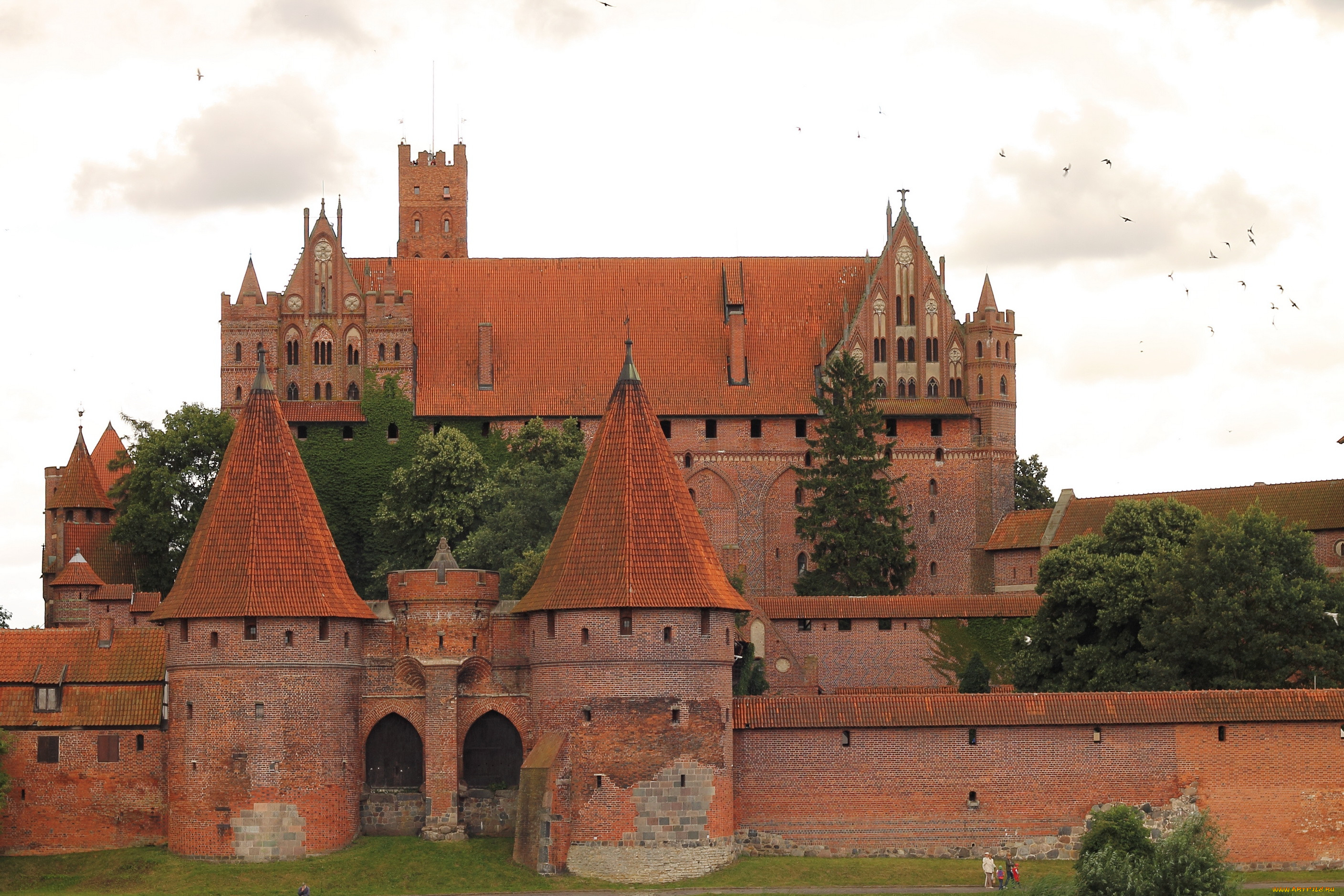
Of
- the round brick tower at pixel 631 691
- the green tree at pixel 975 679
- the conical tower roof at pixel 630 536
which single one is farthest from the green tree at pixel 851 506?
the round brick tower at pixel 631 691

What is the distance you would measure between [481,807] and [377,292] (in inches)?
1204

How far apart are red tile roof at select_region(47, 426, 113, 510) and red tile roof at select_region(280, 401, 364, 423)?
6.78m

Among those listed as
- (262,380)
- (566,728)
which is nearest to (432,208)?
(262,380)

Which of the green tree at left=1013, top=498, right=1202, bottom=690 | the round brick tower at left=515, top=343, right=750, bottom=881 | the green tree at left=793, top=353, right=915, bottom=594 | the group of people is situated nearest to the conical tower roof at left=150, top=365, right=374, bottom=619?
the round brick tower at left=515, top=343, right=750, bottom=881

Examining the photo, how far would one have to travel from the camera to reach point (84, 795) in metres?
45.8

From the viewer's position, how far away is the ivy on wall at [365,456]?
2751 inches

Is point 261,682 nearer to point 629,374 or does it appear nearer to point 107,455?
point 629,374

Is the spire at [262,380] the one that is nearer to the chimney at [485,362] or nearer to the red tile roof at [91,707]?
the red tile roof at [91,707]

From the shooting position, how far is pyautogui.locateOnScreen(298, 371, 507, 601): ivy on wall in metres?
69.9

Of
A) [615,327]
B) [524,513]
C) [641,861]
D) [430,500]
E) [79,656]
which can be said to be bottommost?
[641,861]

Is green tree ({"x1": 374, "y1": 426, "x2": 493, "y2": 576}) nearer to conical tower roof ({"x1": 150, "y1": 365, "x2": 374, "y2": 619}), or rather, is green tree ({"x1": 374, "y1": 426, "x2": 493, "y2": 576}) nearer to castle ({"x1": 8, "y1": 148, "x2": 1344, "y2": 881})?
castle ({"x1": 8, "y1": 148, "x2": 1344, "y2": 881})

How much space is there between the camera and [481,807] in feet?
152

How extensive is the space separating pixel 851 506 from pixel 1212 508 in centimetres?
1092

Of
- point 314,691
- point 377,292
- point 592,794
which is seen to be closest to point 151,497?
point 377,292
